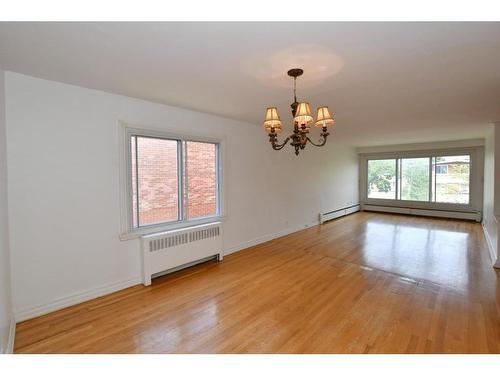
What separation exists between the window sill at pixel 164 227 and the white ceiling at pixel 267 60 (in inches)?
67.1

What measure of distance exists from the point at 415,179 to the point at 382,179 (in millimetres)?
988

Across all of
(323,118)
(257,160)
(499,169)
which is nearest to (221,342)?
(323,118)

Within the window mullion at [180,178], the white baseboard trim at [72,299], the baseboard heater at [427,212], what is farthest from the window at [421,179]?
the white baseboard trim at [72,299]

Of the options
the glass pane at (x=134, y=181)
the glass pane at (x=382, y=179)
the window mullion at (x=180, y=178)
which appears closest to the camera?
the glass pane at (x=134, y=181)

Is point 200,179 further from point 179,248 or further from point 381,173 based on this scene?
point 381,173

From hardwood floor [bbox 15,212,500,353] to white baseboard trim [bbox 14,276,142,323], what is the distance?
0.25 ft

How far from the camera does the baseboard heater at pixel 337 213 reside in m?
6.78

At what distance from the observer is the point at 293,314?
95.2 inches

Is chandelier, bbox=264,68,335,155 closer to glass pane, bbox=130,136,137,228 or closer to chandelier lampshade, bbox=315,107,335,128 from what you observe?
chandelier lampshade, bbox=315,107,335,128

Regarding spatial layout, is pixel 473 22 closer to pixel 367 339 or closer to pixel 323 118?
pixel 323 118

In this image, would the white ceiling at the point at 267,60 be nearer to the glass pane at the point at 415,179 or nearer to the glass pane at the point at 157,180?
the glass pane at the point at 157,180

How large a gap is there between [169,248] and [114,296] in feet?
2.67

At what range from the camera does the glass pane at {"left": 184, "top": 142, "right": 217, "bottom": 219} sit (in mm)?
3715

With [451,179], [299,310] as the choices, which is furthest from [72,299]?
[451,179]
